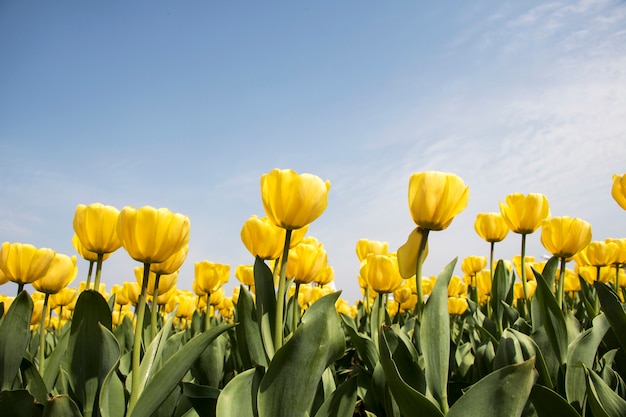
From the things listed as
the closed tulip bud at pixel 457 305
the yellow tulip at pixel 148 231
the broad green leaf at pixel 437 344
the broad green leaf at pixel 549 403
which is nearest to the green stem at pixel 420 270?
the broad green leaf at pixel 437 344

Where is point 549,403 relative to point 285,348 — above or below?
below

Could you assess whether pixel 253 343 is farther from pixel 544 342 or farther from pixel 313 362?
pixel 544 342

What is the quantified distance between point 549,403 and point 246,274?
2617mm

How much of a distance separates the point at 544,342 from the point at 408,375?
2.46 feet

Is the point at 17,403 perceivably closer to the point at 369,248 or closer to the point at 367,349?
the point at 367,349

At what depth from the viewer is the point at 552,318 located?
1634 mm

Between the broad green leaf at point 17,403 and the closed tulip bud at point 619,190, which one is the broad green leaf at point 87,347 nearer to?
the broad green leaf at point 17,403

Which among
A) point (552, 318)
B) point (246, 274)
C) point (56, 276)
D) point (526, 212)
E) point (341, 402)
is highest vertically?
point (526, 212)

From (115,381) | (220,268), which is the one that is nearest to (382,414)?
(115,381)

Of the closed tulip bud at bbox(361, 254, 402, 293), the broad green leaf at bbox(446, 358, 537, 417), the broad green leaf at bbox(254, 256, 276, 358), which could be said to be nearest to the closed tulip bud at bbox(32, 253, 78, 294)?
the broad green leaf at bbox(254, 256, 276, 358)

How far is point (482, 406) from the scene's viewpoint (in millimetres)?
1088

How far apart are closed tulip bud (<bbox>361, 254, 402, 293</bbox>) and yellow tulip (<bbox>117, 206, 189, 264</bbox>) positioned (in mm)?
1508

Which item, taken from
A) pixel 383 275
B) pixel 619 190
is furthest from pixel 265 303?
pixel 619 190

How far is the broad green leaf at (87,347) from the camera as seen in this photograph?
4.72ft
